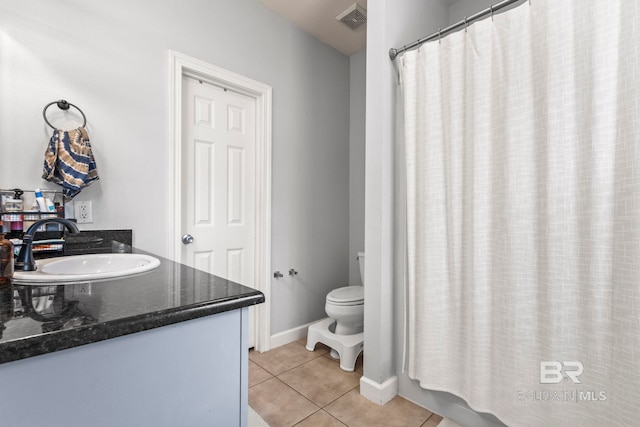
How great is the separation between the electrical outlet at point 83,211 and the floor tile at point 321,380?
1451 millimetres

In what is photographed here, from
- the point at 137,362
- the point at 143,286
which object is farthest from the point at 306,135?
the point at 137,362

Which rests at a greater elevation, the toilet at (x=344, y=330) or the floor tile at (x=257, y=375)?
the toilet at (x=344, y=330)

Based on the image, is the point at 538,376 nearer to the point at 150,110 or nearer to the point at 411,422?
the point at 411,422

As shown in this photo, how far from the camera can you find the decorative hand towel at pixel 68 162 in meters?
1.34

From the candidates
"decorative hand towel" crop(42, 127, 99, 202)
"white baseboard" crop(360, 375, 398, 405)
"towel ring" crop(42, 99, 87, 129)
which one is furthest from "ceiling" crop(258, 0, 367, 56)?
"white baseboard" crop(360, 375, 398, 405)

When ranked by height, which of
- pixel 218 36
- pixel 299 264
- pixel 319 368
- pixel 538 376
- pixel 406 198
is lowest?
pixel 319 368

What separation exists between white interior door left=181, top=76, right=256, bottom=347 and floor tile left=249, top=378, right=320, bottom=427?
546 mm

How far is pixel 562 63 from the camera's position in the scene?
111 cm

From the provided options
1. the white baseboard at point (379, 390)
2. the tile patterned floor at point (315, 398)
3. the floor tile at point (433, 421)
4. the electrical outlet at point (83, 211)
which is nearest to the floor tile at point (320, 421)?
the tile patterned floor at point (315, 398)

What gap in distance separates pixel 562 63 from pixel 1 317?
5.81ft

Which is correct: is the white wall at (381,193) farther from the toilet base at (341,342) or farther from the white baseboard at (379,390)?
the toilet base at (341,342)

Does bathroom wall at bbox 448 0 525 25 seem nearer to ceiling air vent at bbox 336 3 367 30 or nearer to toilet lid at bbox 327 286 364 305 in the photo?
ceiling air vent at bbox 336 3 367 30

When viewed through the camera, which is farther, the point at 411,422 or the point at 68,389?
the point at 411,422

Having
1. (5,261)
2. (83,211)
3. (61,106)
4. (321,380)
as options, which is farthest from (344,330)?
(61,106)
